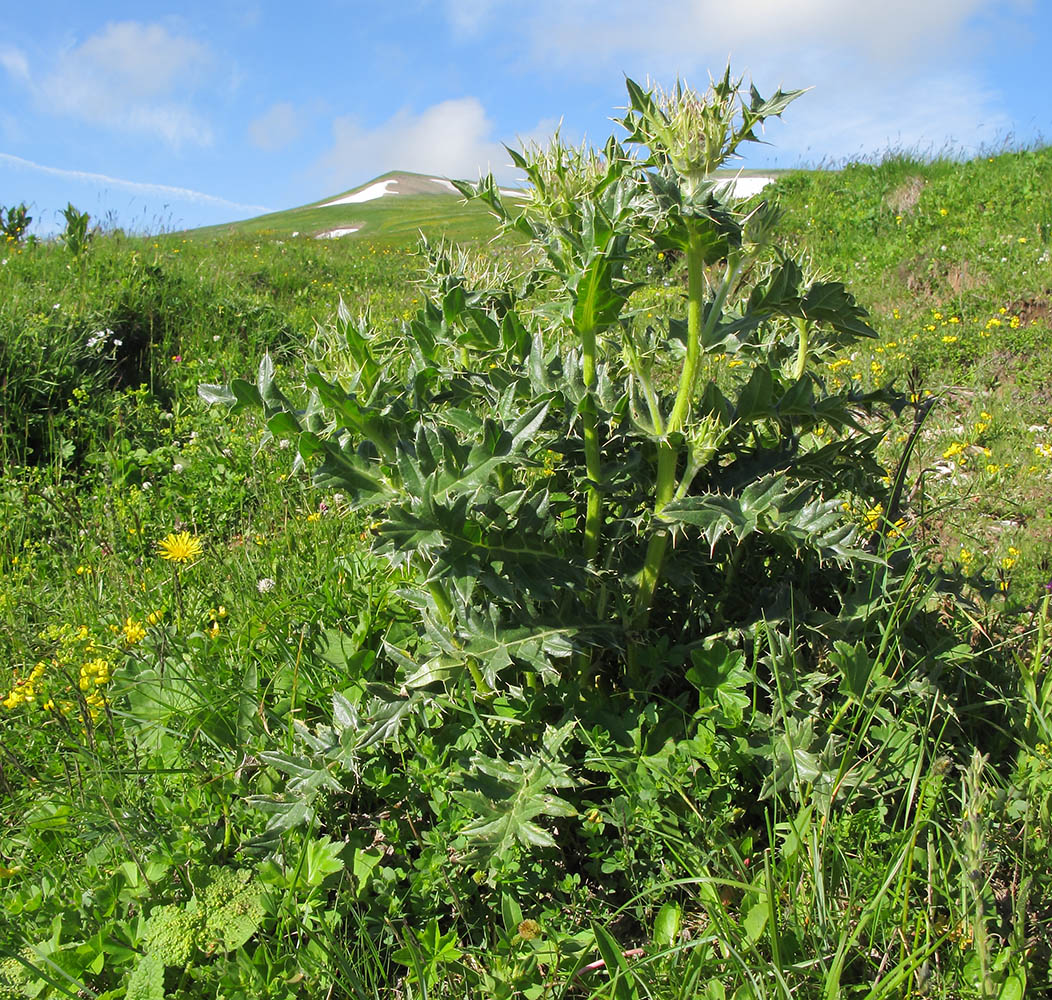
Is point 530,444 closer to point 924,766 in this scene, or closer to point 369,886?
point 369,886

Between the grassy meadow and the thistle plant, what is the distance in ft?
0.04

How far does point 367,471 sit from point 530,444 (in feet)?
1.27

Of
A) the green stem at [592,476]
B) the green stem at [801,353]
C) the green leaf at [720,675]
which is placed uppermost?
the green stem at [801,353]

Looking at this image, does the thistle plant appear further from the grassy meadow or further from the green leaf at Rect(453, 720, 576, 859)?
the green leaf at Rect(453, 720, 576, 859)

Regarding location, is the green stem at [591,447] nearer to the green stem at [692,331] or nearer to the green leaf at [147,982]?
the green stem at [692,331]

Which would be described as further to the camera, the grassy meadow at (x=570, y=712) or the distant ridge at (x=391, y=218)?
the distant ridge at (x=391, y=218)

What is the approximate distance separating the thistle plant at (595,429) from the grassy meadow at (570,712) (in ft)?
0.04

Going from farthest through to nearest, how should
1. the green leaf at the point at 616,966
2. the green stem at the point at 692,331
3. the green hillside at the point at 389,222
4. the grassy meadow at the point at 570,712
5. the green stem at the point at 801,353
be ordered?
the green hillside at the point at 389,222 < the green stem at the point at 801,353 < the green stem at the point at 692,331 < the grassy meadow at the point at 570,712 < the green leaf at the point at 616,966

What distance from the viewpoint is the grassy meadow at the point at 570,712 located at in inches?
63.1

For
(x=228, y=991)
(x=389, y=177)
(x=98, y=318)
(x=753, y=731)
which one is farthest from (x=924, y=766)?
(x=389, y=177)

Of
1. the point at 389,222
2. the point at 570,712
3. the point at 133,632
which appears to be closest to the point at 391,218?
the point at 389,222

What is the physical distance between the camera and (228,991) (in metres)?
1.57

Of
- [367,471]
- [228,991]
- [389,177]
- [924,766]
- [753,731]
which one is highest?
[389,177]

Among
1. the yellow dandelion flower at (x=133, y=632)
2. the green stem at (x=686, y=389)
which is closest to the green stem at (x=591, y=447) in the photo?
the green stem at (x=686, y=389)
